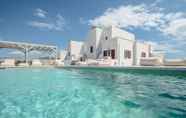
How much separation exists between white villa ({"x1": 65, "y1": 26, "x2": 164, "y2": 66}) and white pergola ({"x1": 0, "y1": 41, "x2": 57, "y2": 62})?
3.48 metres

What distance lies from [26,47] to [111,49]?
529 inches

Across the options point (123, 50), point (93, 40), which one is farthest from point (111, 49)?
point (93, 40)

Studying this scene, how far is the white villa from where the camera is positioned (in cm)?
1805

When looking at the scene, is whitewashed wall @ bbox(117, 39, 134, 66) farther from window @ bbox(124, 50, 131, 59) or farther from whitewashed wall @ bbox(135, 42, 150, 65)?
whitewashed wall @ bbox(135, 42, 150, 65)

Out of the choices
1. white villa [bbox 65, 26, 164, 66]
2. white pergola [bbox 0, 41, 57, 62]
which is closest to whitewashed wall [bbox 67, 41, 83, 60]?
white villa [bbox 65, 26, 164, 66]

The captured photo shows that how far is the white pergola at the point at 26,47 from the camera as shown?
2067 cm

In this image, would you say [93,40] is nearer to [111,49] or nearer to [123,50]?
[111,49]

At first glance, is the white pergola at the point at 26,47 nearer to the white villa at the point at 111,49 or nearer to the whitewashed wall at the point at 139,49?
the white villa at the point at 111,49

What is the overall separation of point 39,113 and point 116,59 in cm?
1601

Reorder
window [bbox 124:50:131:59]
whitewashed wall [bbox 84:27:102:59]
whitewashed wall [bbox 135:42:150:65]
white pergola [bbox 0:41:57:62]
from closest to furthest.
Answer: window [bbox 124:50:131:59] → whitewashed wall [bbox 135:42:150:65] → white pergola [bbox 0:41:57:62] → whitewashed wall [bbox 84:27:102:59]

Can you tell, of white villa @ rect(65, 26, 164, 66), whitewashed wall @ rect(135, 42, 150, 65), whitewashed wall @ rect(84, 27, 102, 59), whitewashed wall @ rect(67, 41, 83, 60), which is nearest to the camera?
white villa @ rect(65, 26, 164, 66)

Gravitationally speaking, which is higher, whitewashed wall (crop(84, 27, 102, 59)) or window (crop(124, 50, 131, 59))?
whitewashed wall (crop(84, 27, 102, 59))

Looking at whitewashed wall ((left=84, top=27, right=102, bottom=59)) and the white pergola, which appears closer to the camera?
the white pergola

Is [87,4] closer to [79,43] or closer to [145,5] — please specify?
[145,5]
